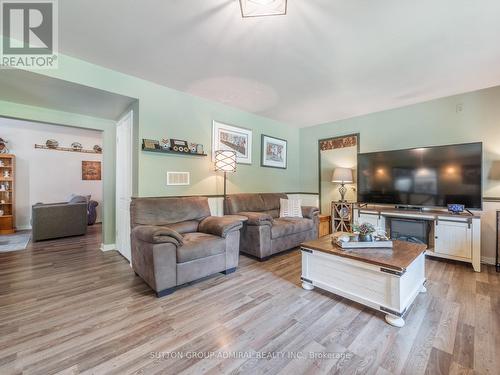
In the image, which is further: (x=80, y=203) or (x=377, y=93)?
(x=80, y=203)

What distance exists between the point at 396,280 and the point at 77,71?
363cm

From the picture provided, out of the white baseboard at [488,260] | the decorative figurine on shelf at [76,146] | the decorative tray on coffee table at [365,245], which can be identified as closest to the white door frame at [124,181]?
the decorative tray on coffee table at [365,245]

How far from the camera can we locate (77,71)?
2348 millimetres

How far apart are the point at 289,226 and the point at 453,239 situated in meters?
2.13

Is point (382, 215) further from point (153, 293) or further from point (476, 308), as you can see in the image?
point (153, 293)

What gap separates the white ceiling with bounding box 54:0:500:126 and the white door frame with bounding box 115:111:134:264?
960mm

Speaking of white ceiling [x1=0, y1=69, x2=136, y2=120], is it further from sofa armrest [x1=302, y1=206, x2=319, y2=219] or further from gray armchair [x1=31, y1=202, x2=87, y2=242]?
sofa armrest [x1=302, y1=206, x2=319, y2=219]

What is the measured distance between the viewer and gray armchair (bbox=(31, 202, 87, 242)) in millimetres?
4230

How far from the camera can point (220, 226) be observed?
2.59 m

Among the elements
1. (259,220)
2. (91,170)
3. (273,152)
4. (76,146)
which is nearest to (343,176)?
(273,152)

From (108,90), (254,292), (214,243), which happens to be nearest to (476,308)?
(254,292)

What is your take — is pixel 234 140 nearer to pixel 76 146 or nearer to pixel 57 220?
pixel 57 220

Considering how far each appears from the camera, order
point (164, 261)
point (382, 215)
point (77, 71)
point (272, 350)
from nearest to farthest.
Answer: point (272, 350), point (164, 261), point (77, 71), point (382, 215)

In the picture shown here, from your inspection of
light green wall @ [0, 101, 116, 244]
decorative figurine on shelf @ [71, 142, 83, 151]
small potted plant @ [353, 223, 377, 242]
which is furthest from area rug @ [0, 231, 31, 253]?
small potted plant @ [353, 223, 377, 242]
